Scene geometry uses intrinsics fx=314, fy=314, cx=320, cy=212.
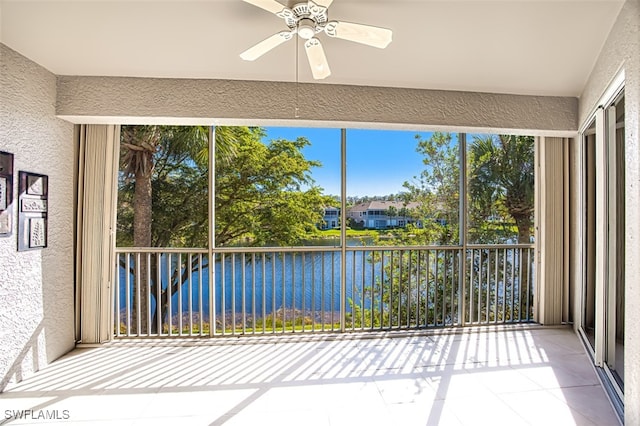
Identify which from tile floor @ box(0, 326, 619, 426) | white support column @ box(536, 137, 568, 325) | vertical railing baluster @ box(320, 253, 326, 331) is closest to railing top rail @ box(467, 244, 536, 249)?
white support column @ box(536, 137, 568, 325)

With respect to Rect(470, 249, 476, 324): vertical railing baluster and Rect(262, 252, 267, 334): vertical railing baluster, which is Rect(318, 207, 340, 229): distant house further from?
Rect(470, 249, 476, 324): vertical railing baluster

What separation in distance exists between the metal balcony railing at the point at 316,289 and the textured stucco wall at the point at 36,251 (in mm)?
473

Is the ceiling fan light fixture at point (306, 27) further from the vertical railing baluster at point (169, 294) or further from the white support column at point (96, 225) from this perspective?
the vertical railing baluster at point (169, 294)

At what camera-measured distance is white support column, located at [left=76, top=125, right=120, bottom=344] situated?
3.00 m

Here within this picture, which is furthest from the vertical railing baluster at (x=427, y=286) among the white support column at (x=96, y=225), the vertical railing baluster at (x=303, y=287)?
the white support column at (x=96, y=225)

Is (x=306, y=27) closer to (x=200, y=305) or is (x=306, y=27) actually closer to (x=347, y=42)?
(x=347, y=42)

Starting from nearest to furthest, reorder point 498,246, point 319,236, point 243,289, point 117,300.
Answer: point 117,300
point 243,289
point 319,236
point 498,246

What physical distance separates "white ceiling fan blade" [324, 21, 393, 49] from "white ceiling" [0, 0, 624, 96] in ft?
1.23

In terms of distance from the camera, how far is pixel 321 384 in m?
2.41

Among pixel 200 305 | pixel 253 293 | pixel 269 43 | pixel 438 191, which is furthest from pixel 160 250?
pixel 438 191

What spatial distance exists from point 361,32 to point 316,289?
257 cm

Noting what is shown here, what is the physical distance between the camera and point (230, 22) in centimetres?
221

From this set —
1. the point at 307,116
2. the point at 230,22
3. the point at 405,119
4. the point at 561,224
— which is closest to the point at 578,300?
→ the point at 561,224

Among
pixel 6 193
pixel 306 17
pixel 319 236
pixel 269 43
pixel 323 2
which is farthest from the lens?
pixel 319 236
